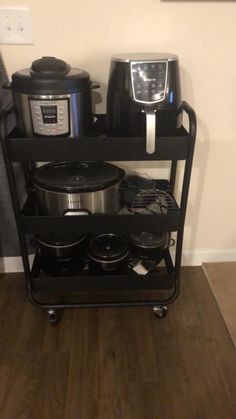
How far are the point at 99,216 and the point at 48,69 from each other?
1.58 ft

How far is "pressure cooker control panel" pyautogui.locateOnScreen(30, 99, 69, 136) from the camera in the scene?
97 centimetres

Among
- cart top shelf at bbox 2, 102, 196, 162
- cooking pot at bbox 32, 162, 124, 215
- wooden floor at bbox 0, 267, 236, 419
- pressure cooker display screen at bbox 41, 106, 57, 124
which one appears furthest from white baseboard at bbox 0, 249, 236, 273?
pressure cooker display screen at bbox 41, 106, 57, 124

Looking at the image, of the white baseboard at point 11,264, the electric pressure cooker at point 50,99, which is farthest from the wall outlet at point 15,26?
the white baseboard at point 11,264

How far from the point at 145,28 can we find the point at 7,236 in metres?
1.03

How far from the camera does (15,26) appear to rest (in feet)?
3.85

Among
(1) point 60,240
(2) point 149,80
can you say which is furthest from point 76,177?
(2) point 149,80

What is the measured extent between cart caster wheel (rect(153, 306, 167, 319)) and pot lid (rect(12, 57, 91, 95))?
3.00 ft

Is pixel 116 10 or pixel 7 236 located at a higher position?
pixel 116 10

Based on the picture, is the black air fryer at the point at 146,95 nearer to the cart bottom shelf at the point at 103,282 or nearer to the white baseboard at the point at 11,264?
the cart bottom shelf at the point at 103,282

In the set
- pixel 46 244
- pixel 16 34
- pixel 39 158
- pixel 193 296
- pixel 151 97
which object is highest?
pixel 16 34

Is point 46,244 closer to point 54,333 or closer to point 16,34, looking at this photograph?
point 54,333

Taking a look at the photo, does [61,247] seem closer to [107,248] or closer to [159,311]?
[107,248]

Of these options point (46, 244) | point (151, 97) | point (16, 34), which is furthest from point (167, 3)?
point (46, 244)

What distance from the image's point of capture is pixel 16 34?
46.6 inches
